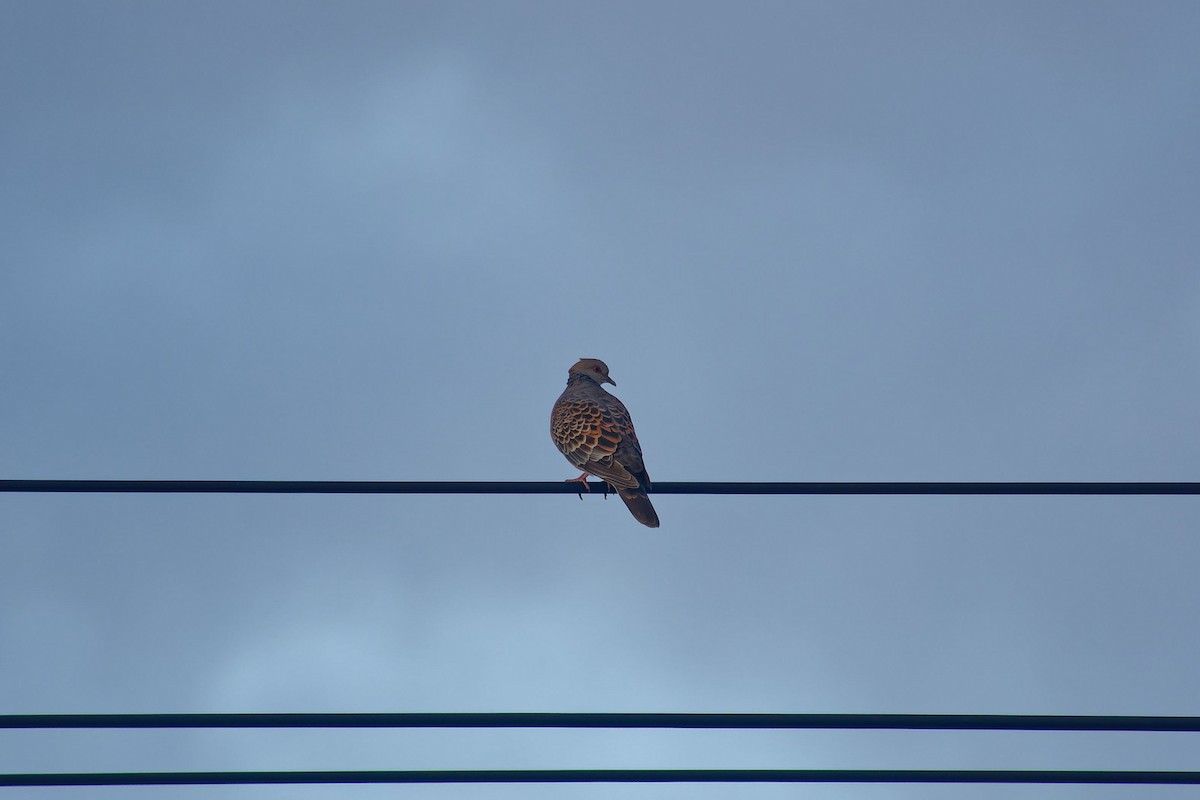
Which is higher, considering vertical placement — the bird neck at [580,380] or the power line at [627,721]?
the bird neck at [580,380]

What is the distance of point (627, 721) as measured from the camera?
4164 millimetres

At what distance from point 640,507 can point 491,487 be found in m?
3.54

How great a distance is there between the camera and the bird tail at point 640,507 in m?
8.55

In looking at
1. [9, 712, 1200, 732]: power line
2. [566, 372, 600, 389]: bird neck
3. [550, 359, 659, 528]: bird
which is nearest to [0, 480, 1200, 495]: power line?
[9, 712, 1200, 732]: power line

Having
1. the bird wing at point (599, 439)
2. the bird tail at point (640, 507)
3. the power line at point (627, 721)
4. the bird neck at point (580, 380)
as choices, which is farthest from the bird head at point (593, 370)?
the power line at point (627, 721)

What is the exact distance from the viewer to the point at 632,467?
28.6 ft

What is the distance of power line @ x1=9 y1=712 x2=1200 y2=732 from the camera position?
3996mm

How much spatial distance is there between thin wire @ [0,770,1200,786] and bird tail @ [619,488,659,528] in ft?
14.2

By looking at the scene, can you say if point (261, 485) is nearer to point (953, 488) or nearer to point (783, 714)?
point (783, 714)

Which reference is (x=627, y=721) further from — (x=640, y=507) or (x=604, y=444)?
(x=604, y=444)

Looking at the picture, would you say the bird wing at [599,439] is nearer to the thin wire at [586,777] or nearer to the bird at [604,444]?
the bird at [604,444]

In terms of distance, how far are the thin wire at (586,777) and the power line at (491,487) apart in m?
1.27

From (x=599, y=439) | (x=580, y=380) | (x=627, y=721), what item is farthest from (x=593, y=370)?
(x=627, y=721)

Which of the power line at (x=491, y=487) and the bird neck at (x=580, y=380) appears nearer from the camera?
the power line at (x=491, y=487)
